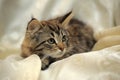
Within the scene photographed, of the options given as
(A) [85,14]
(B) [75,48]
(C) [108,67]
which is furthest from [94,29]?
(C) [108,67]

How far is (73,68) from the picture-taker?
893mm

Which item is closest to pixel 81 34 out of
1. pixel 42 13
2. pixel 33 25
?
pixel 42 13

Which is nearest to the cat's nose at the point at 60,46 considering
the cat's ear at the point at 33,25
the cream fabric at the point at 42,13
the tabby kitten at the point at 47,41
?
the tabby kitten at the point at 47,41

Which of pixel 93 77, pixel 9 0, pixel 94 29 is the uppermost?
pixel 9 0

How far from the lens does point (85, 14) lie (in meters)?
1.37

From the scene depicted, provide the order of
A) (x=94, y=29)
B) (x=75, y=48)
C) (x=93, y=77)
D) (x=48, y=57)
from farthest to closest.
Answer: (x=94, y=29)
(x=75, y=48)
(x=48, y=57)
(x=93, y=77)

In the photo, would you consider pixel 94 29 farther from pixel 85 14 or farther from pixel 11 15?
pixel 11 15

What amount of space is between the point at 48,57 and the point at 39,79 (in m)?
0.17

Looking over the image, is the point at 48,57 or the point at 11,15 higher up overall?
the point at 11,15

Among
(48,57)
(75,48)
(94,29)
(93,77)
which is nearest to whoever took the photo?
(93,77)

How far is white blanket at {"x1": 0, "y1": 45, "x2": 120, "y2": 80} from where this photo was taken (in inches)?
33.0

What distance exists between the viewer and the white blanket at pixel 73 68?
2.75 feet

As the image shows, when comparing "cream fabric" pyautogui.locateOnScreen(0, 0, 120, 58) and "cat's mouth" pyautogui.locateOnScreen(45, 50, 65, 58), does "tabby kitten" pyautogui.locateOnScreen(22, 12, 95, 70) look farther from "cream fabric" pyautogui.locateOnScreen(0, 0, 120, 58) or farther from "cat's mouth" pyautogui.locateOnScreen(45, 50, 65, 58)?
"cream fabric" pyautogui.locateOnScreen(0, 0, 120, 58)

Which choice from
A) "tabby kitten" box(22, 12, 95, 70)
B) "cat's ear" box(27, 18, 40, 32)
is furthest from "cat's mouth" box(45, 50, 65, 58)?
"cat's ear" box(27, 18, 40, 32)
